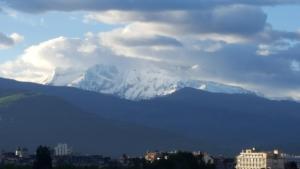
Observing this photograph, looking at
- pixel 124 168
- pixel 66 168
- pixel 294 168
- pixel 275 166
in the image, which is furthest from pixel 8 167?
pixel 275 166

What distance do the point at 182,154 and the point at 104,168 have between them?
79.0 ft

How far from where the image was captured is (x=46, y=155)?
140 metres

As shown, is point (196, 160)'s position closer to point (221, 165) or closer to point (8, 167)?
point (8, 167)

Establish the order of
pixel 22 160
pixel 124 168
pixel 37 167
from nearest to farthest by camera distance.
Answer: pixel 37 167, pixel 124 168, pixel 22 160

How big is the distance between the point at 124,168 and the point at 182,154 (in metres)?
21.2

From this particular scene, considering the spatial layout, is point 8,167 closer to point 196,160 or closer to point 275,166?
point 196,160

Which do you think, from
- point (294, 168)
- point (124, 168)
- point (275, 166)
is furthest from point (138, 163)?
point (275, 166)

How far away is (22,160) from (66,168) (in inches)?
1992

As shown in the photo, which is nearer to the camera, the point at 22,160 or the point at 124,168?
the point at 124,168

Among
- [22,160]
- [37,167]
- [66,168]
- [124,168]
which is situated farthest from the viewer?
[22,160]

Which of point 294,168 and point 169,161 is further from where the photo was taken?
point 294,168

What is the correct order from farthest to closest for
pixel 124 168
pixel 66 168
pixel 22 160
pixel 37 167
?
pixel 22 160 < pixel 124 168 < pixel 66 168 < pixel 37 167

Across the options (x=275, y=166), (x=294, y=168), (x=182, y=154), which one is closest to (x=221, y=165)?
(x=275, y=166)

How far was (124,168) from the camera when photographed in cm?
16412
